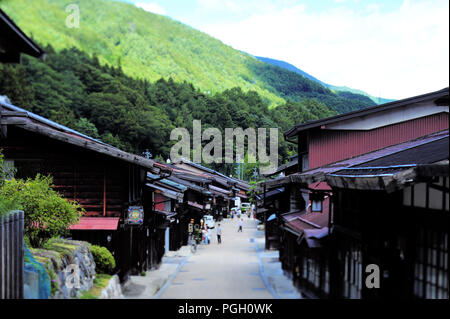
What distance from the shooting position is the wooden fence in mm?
→ 7831

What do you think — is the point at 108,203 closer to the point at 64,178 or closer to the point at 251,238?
the point at 64,178

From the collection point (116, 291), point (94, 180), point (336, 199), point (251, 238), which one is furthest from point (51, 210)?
point (251, 238)

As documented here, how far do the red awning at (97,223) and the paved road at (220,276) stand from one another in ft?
10.1

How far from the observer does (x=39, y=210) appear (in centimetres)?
1284

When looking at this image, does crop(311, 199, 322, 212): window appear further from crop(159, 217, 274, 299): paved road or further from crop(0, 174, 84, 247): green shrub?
crop(0, 174, 84, 247): green shrub

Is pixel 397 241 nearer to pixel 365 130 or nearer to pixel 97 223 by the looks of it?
pixel 97 223

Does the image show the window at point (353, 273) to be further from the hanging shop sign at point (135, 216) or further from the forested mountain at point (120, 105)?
the forested mountain at point (120, 105)

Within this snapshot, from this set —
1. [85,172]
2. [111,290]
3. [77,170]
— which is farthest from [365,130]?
[111,290]

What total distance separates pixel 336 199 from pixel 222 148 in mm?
93658

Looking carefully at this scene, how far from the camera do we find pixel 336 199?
14289mm

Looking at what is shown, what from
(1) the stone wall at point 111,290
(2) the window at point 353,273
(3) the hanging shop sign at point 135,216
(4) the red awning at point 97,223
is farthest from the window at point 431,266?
(3) the hanging shop sign at point 135,216

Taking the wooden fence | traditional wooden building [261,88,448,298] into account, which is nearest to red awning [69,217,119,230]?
traditional wooden building [261,88,448,298]

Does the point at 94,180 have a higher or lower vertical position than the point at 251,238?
higher

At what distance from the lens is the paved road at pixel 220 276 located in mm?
18438
